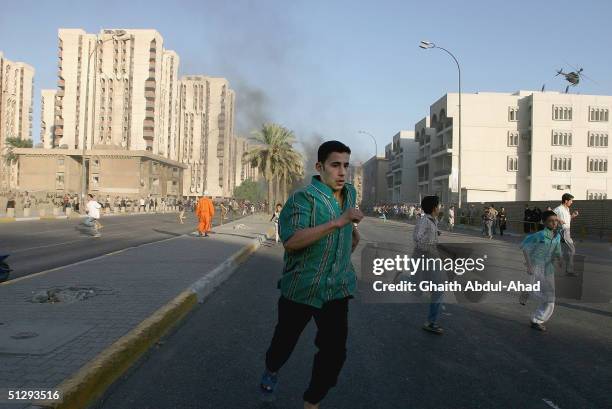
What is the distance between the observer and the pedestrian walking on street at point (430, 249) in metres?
6.16

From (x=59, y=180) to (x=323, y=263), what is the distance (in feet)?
305

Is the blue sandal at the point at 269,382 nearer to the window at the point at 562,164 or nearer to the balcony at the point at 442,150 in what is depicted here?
the window at the point at 562,164

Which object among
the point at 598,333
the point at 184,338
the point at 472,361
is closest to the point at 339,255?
the point at 472,361

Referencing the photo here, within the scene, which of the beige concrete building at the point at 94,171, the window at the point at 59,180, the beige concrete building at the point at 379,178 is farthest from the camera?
the beige concrete building at the point at 379,178

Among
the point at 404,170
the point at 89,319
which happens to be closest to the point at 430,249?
the point at 89,319

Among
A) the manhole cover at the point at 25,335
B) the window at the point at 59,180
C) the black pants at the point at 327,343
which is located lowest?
the manhole cover at the point at 25,335

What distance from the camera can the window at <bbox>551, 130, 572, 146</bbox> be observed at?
62.5 m

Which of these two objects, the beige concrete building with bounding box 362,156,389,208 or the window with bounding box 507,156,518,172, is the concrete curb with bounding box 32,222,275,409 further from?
the beige concrete building with bounding box 362,156,389,208

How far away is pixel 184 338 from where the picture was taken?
5812 millimetres

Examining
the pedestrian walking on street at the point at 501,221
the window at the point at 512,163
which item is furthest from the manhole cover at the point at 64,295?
the window at the point at 512,163

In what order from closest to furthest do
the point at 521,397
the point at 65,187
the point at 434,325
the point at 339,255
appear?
the point at 339,255 < the point at 521,397 < the point at 434,325 < the point at 65,187

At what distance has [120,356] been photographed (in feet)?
15.0

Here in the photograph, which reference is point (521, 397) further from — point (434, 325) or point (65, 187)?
point (65, 187)

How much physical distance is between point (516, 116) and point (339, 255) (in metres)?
68.7
